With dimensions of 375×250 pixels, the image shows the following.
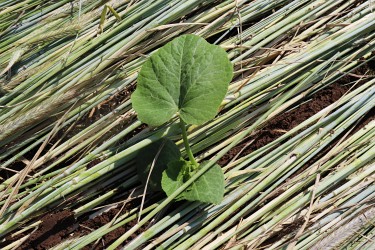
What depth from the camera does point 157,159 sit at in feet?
5.59

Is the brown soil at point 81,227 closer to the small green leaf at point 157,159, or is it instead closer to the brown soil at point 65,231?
the brown soil at point 65,231

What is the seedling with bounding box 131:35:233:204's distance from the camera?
159 centimetres

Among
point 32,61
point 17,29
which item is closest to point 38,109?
point 32,61

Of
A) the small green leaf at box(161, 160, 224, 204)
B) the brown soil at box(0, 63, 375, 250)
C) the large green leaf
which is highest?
the large green leaf

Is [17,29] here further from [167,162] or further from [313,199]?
[313,199]

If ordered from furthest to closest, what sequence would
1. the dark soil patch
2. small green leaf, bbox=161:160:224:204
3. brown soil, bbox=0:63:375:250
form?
the dark soil patch → brown soil, bbox=0:63:375:250 → small green leaf, bbox=161:160:224:204

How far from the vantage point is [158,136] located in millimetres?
1726

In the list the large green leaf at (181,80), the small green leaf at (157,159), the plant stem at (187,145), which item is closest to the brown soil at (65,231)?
the small green leaf at (157,159)

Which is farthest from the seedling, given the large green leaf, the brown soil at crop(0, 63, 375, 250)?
the brown soil at crop(0, 63, 375, 250)

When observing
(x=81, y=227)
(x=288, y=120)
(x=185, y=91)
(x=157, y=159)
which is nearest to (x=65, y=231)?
(x=81, y=227)

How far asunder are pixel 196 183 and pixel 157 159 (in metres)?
0.16

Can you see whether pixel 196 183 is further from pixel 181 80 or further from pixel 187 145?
pixel 181 80

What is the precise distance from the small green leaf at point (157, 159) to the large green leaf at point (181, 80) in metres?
0.14

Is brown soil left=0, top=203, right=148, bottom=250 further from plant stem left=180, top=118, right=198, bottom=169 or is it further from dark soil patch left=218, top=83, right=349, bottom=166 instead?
dark soil patch left=218, top=83, right=349, bottom=166
